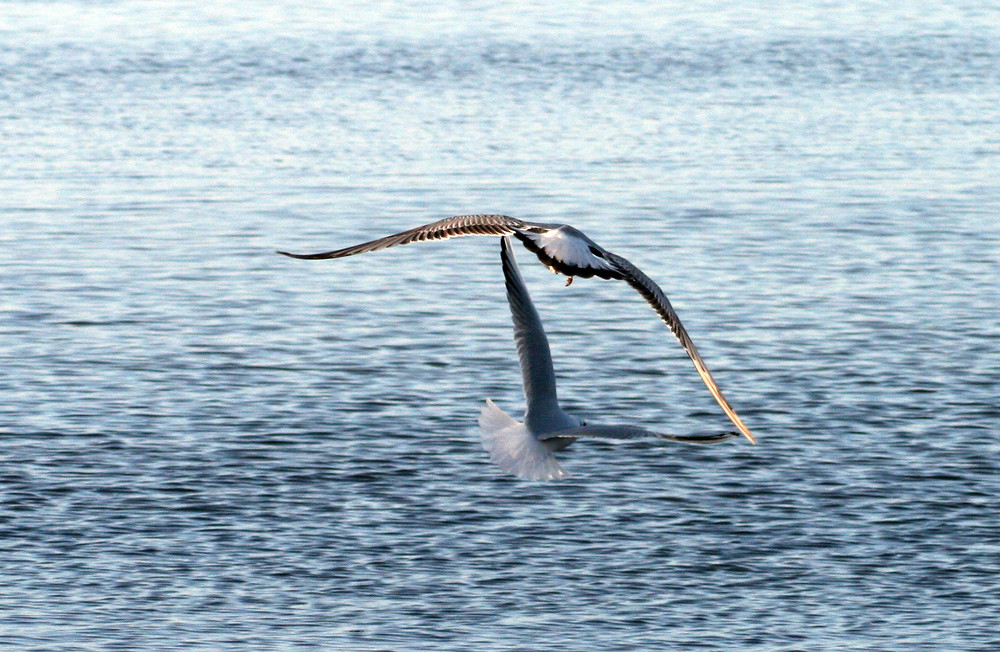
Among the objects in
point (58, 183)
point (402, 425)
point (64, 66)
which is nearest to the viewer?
point (402, 425)

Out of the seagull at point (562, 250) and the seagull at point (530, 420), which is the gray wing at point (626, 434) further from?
the seagull at point (562, 250)

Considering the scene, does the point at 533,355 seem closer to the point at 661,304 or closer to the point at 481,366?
the point at 661,304

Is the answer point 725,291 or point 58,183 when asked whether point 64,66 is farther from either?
point 725,291

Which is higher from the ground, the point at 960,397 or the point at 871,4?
the point at 871,4

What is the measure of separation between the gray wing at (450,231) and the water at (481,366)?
4963 millimetres

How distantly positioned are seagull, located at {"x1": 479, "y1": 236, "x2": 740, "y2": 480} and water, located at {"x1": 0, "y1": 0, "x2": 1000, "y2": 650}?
4.16 m

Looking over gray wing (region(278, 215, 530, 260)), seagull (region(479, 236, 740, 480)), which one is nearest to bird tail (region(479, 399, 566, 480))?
seagull (region(479, 236, 740, 480))

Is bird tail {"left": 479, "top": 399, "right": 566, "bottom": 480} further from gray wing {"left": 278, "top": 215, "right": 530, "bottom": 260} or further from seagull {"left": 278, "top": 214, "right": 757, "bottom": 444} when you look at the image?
gray wing {"left": 278, "top": 215, "right": 530, "bottom": 260}

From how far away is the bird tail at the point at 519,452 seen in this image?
9750 millimetres

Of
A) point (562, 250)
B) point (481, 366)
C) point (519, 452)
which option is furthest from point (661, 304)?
point (481, 366)

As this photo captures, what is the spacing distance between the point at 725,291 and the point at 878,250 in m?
3.59

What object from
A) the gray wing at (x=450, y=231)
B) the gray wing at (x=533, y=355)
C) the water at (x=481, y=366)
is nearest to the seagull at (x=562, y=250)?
the gray wing at (x=450, y=231)

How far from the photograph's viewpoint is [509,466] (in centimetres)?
984

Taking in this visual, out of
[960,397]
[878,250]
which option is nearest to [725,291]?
[878,250]
